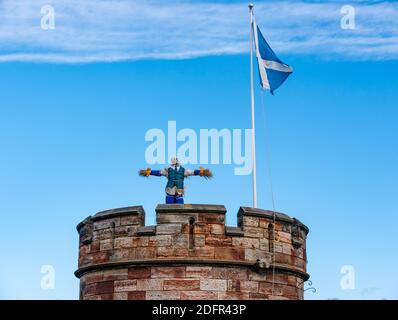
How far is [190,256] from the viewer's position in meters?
17.6

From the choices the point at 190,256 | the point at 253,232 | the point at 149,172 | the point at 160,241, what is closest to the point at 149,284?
the point at 160,241

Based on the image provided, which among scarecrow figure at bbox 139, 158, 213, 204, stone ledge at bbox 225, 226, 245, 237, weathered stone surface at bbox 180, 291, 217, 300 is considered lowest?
weathered stone surface at bbox 180, 291, 217, 300

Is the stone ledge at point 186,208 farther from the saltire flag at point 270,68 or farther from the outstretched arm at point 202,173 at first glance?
the saltire flag at point 270,68

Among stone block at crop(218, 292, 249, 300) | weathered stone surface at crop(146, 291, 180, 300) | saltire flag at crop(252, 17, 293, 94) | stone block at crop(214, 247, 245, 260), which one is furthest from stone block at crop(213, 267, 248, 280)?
saltire flag at crop(252, 17, 293, 94)

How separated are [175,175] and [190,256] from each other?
279 cm

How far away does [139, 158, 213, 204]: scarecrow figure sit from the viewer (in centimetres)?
1969

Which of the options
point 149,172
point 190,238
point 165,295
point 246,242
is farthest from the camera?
point 149,172

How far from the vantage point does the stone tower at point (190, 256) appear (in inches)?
690

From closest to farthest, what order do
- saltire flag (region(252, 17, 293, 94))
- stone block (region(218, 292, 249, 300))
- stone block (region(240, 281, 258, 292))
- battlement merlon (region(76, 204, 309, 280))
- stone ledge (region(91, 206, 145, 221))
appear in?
1. stone block (region(218, 292, 249, 300))
2. battlement merlon (region(76, 204, 309, 280))
3. stone block (region(240, 281, 258, 292))
4. stone ledge (region(91, 206, 145, 221))
5. saltire flag (region(252, 17, 293, 94))

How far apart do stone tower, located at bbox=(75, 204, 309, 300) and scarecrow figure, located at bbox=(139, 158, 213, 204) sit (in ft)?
5.31

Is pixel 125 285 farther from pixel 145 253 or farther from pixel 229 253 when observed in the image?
pixel 229 253

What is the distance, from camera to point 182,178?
1984 cm

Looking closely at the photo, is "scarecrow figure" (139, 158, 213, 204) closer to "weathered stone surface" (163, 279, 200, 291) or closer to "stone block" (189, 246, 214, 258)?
"stone block" (189, 246, 214, 258)
